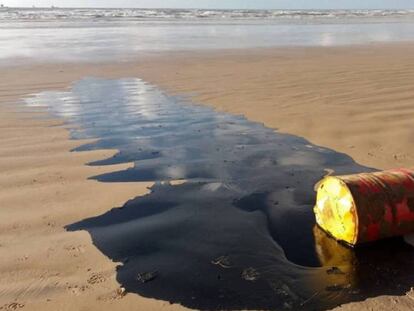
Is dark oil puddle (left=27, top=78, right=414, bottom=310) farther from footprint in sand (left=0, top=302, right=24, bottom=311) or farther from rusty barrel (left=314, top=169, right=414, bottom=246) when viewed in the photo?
footprint in sand (left=0, top=302, right=24, bottom=311)

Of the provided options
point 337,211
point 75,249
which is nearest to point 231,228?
point 337,211

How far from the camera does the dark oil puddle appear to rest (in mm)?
2939

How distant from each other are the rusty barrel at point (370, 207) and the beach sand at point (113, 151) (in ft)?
1.92

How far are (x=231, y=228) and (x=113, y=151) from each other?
2.40 meters

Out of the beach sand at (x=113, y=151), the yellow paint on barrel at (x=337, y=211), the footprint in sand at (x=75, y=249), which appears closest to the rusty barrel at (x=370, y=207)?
the yellow paint on barrel at (x=337, y=211)

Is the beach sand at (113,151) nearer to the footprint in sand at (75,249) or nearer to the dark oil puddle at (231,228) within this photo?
the footprint in sand at (75,249)

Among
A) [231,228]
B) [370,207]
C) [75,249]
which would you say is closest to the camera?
[370,207]

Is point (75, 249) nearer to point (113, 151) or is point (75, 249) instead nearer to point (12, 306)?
point (12, 306)

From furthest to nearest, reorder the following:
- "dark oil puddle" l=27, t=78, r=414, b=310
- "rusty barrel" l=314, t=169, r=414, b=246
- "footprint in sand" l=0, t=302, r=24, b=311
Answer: "rusty barrel" l=314, t=169, r=414, b=246 < "dark oil puddle" l=27, t=78, r=414, b=310 < "footprint in sand" l=0, t=302, r=24, b=311

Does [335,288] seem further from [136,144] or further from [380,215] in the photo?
[136,144]

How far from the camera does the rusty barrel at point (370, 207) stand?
330 centimetres

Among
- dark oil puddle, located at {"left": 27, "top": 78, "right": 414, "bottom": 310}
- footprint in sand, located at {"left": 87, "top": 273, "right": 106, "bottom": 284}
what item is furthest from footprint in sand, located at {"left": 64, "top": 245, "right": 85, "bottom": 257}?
footprint in sand, located at {"left": 87, "top": 273, "right": 106, "bottom": 284}

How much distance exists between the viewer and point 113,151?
5656mm

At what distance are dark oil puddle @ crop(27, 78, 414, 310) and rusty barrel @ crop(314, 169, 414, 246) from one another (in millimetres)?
120
